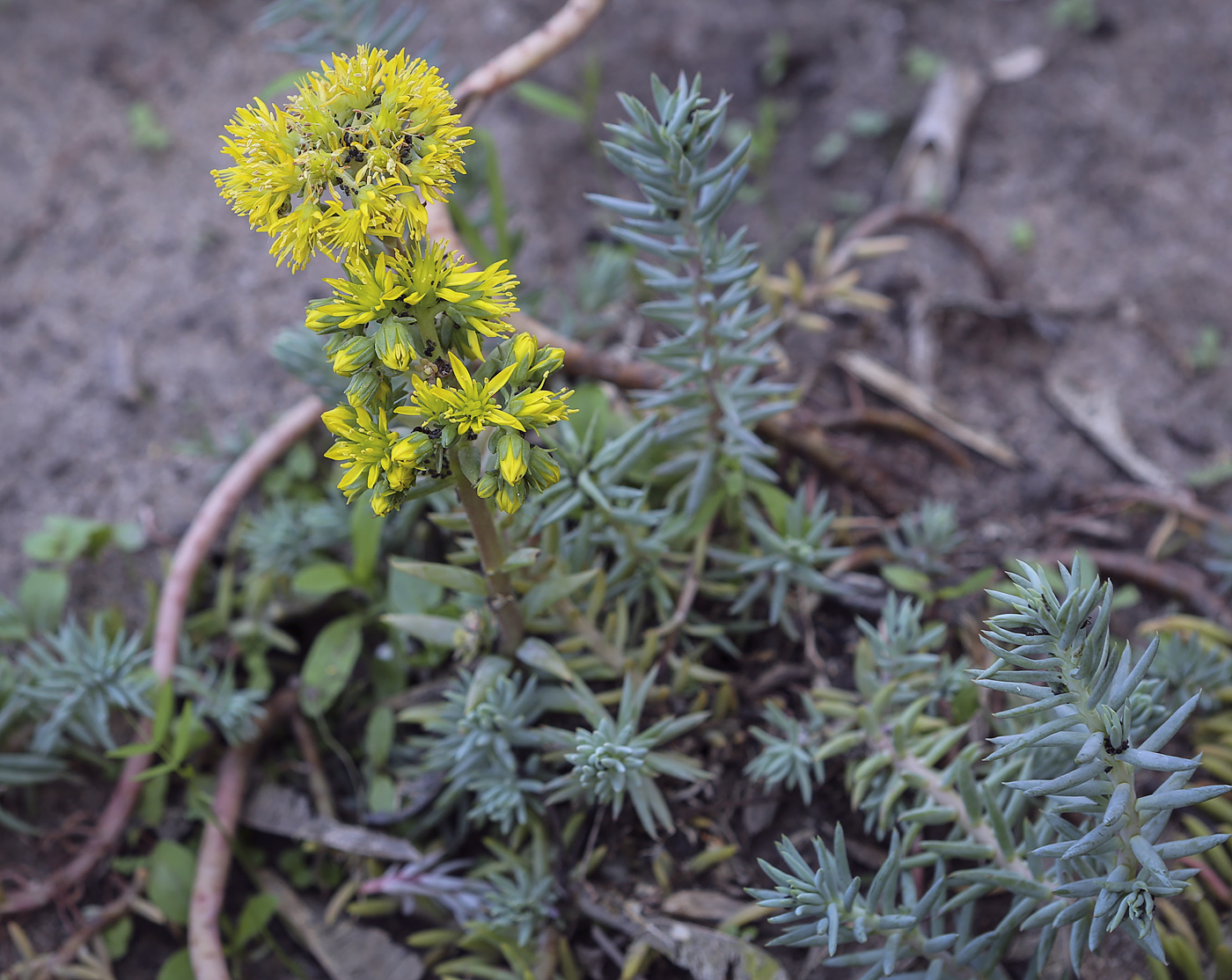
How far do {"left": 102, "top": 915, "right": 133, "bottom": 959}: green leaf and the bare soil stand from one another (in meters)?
0.95

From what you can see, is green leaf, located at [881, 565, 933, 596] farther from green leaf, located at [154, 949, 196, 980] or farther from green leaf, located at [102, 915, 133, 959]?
green leaf, located at [102, 915, 133, 959]

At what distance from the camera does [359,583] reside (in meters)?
2.35

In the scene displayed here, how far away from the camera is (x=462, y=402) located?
1.38m

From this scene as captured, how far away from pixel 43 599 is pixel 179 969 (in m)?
1.11

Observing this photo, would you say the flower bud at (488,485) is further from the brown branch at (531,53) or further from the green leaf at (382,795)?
the brown branch at (531,53)

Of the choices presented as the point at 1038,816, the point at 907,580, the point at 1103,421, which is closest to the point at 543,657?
the point at 907,580

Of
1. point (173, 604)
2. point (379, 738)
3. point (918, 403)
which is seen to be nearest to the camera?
point (379, 738)

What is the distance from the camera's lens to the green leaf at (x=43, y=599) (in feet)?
8.21

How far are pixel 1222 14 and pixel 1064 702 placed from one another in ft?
12.0

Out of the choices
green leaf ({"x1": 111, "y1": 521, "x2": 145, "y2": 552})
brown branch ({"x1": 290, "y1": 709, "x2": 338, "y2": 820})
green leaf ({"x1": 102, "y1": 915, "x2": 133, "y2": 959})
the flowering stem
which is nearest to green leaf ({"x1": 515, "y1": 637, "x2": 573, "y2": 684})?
the flowering stem

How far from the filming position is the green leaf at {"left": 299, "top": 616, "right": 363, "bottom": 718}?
2270mm

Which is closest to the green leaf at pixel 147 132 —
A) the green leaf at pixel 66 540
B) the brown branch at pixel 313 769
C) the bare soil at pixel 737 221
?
the bare soil at pixel 737 221

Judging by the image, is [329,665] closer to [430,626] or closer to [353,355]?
[430,626]

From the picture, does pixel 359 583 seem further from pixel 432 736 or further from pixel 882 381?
pixel 882 381
